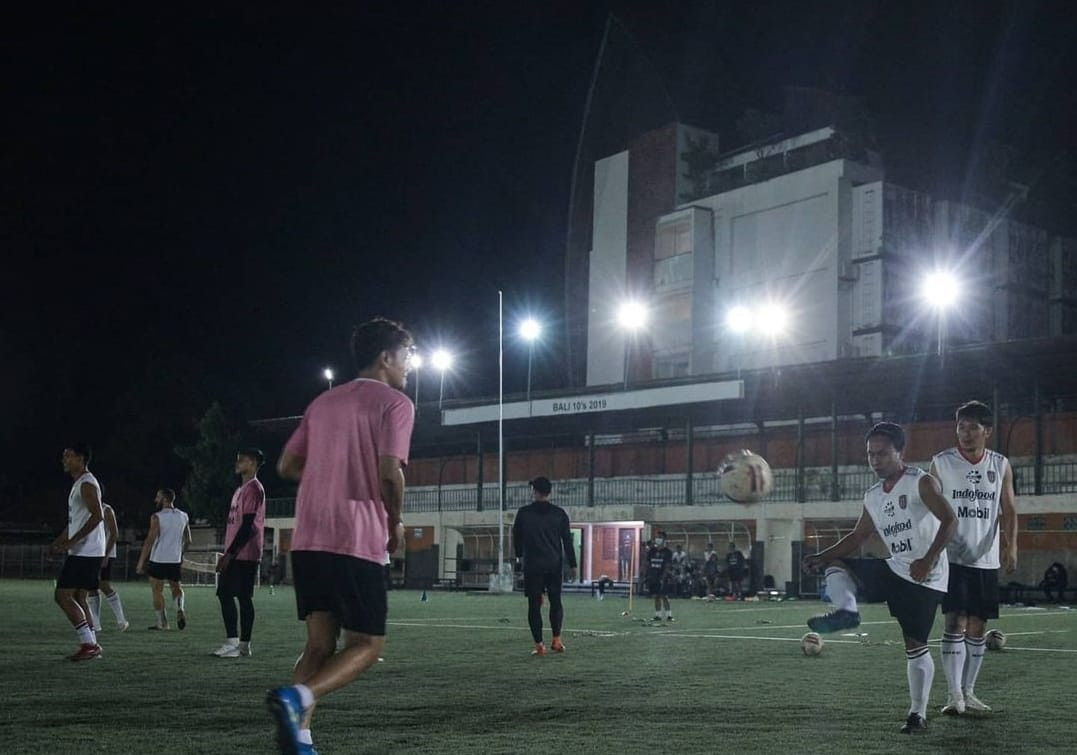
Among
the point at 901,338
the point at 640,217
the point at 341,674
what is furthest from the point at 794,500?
the point at 341,674

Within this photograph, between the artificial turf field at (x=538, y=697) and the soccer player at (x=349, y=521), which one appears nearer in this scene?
the soccer player at (x=349, y=521)

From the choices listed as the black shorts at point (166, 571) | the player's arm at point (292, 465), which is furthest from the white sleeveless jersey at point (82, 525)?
the player's arm at point (292, 465)

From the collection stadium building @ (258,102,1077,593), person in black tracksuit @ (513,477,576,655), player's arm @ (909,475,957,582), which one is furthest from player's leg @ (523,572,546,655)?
stadium building @ (258,102,1077,593)

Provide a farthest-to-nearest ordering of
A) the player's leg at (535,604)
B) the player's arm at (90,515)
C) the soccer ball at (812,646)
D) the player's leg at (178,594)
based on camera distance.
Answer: the player's leg at (178,594) < the player's leg at (535,604) < the soccer ball at (812,646) < the player's arm at (90,515)

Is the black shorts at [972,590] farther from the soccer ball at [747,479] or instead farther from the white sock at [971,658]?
the soccer ball at [747,479]

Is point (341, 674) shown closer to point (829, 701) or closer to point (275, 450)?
point (829, 701)

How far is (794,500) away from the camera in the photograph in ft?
149

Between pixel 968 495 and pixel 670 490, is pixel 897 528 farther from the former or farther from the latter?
pixel 670 490

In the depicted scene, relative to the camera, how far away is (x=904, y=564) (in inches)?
319

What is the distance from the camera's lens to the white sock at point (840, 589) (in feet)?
25.5

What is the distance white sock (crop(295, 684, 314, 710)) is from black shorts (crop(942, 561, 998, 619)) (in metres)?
4.95

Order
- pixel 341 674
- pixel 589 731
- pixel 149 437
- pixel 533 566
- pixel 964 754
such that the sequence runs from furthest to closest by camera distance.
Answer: pixel 149 437
pixel 533 566
pixel 589 731
pixel 964 754
pixel 341 674

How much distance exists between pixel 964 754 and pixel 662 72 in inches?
2527

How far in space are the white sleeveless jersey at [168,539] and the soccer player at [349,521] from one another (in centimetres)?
1327
